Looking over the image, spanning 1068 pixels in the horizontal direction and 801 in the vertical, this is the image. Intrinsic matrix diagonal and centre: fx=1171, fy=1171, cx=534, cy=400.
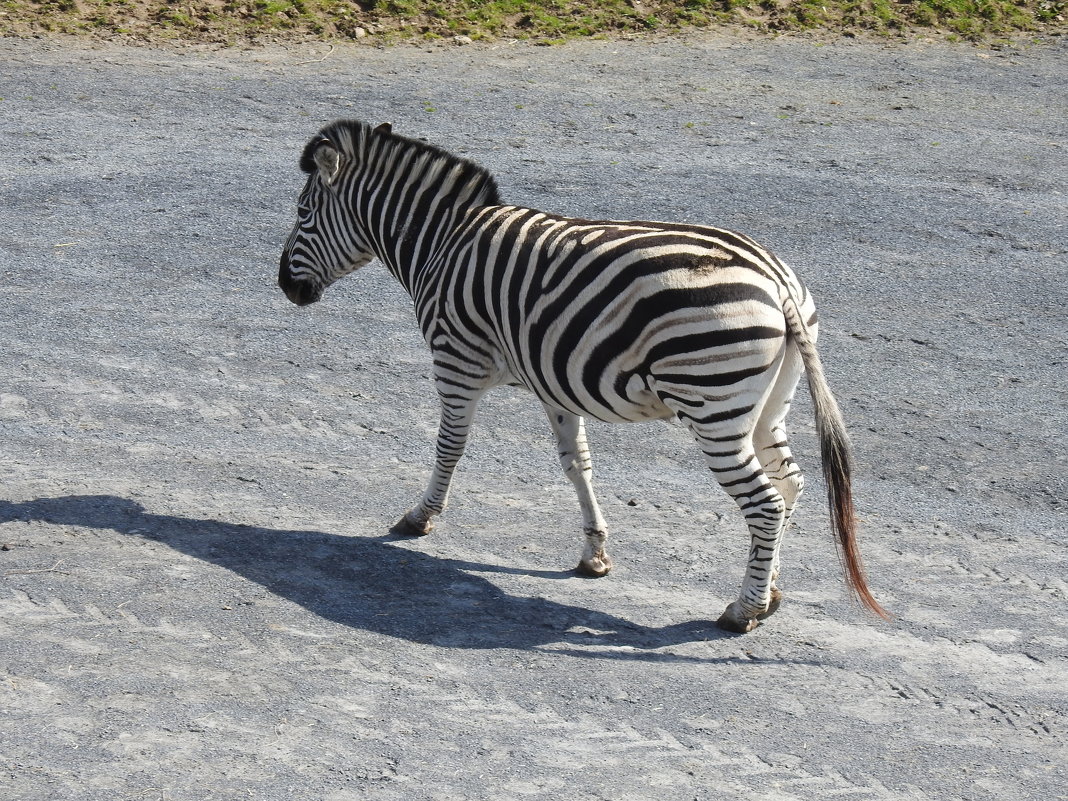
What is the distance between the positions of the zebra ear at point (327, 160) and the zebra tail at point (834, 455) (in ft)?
9.43

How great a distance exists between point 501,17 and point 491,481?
328 inches

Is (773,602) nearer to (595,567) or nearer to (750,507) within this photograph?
(750,507)

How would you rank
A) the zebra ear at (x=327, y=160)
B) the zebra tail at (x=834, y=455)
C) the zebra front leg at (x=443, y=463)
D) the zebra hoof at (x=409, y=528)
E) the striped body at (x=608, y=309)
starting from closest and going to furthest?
the striped body at (x=608, y=309)
the zebra tail at (x=834, y=455)
the zebra front leg at (x=443, y=463)
the zebra hoof at (x=409, y=528)
the zebra ear at (x=327, y=160)

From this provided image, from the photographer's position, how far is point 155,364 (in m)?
8.15

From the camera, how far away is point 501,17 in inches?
546

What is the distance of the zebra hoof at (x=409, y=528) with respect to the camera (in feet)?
21.7

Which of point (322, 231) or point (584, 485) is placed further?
point (322, 231)

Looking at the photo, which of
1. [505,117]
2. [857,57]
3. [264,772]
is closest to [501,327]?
[264,772]

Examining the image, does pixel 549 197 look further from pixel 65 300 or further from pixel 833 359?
pixel 65 300

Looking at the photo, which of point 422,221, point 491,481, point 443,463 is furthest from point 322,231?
point 491,481

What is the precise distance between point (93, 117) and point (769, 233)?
6660 millimetres

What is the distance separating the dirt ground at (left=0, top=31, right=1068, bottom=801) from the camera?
5031 millimetres

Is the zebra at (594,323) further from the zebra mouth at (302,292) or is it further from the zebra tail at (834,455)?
the zebra mouth at (302,292)

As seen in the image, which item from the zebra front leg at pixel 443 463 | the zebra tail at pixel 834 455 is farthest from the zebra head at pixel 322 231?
the zebra tail at pixel 834 455
